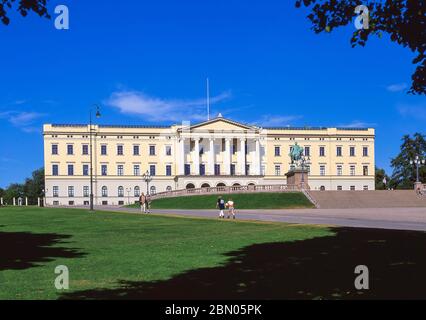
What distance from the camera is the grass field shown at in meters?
60.8

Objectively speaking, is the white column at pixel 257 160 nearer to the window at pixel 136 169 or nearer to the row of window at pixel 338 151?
the row of window at pixel 338 151

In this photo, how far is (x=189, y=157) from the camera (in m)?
112

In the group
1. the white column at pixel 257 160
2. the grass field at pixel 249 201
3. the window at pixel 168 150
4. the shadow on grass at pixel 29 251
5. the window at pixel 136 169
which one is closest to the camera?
the shadow on grass at pixel 29 251

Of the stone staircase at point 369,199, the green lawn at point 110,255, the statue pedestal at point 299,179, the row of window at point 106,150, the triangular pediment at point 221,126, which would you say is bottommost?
the stone staircase at point 369,199

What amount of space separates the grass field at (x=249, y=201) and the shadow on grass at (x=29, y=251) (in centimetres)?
4245

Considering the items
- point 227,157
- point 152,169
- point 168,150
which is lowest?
point 152,169

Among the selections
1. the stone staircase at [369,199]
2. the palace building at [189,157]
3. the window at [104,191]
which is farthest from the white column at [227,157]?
the stone staircase at [369,199]

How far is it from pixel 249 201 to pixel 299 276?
53111mm

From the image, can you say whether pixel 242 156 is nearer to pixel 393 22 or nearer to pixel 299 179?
pixel 299 179

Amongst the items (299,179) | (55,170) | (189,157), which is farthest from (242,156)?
(299,179)

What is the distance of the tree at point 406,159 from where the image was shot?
110m

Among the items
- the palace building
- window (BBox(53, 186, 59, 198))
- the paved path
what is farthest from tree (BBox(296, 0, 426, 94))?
window (BBox(53, 186, 59, 198))

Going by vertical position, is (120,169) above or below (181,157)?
below

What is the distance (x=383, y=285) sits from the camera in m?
9.55
